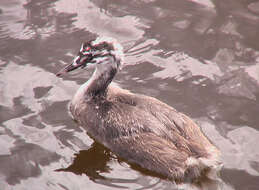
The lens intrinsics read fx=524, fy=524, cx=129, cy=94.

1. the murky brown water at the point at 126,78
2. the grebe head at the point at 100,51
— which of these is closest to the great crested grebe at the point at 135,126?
the grebe head at the point at 100,51

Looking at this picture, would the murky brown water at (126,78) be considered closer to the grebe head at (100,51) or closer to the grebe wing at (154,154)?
the grebe wing at (154,154)

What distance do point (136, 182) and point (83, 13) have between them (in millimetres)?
3784

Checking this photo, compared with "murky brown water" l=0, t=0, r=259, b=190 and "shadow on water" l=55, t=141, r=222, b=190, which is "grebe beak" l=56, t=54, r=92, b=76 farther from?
"shadow on water" l=55, t=141, r=222, b=190

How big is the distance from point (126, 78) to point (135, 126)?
1.59 m

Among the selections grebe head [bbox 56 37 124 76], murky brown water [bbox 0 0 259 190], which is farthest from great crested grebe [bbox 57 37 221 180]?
murky brown water [bbox 0 0 259 190]

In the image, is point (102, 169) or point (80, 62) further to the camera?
point (80, 62)

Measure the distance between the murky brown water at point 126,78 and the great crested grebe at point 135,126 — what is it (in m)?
0.19

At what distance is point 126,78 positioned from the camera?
24.3ft

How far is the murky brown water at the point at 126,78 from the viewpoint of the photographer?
5969 millimetres

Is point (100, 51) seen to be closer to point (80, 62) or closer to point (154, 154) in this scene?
point (80, 62)

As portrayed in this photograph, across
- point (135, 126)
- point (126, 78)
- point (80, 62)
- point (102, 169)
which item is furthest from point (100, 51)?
point (102, 169)

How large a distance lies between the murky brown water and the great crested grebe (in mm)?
192

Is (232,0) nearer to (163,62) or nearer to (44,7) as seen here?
(163,62)

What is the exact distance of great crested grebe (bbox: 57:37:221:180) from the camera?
5715mm
